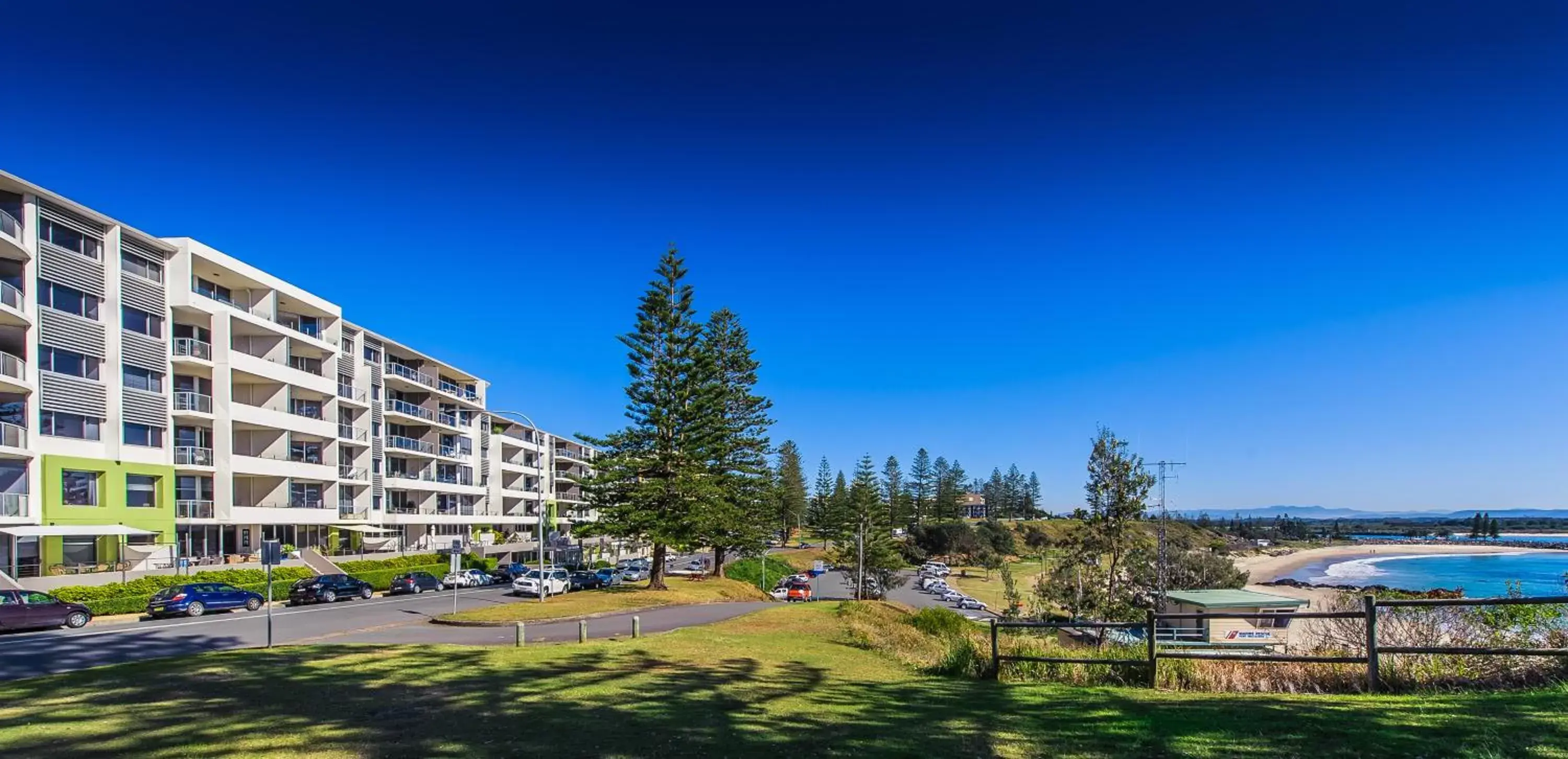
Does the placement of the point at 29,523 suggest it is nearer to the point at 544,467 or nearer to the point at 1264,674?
the point at 1264,674

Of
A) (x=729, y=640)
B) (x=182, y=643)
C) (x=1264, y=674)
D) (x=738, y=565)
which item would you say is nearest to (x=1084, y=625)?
(x=1264, y=674)

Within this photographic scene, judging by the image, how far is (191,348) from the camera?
1471 inches

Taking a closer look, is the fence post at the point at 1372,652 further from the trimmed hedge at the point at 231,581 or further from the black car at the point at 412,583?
the black car at the point at 412,583

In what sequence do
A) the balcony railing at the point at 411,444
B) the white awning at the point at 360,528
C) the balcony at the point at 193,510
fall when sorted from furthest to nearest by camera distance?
the balcony railing at the point at 411,444 < the white awning at the point at 360,528 < the balcony at the point at 193,510

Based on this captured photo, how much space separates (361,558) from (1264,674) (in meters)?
47.8

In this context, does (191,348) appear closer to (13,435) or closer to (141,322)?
(141,322)

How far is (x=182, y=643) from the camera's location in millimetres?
18672

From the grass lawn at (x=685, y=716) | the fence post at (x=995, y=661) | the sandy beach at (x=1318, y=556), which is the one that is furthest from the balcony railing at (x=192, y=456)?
the sandy beach at (x=1318, y=556)

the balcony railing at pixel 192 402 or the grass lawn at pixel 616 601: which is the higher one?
the balcony railing at pixel 192 402

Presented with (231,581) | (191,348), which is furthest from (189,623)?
(191,348)

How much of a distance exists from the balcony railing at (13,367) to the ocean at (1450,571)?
85.8m

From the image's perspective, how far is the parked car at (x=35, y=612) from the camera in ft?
73.0

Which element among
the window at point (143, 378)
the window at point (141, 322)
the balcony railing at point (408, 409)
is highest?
the window at point (141, 322)

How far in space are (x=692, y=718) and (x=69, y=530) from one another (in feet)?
109
